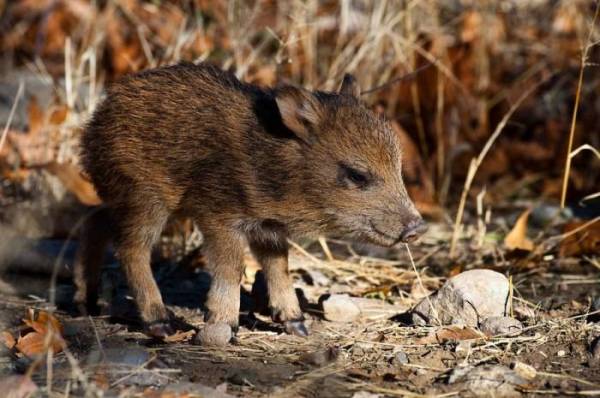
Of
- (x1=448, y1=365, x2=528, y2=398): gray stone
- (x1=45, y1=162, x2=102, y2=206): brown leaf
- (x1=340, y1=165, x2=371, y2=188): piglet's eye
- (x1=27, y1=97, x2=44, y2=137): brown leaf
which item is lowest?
(x1=448, y1=365, x2=528, y2=398): gray stone

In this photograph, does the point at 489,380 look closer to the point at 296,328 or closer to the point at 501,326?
the point at 501,326

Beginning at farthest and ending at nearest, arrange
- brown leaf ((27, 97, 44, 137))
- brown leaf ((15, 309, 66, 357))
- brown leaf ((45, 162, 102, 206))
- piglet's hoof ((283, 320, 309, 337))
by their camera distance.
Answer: brown leaf ((27, 97, 44, 137)), brown leaf ((45, 162, 102, 206)), piglet's hoof ((283, 320, 309, 337)), brown leaf ((15, 309, 66, 357))

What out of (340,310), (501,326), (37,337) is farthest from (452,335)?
(37,337)

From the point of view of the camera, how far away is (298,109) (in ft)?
17.1

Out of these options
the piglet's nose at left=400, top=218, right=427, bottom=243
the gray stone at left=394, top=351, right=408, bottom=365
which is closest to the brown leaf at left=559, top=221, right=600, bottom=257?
the piglet's nose at left=400, top=218, right=427, bottom=243

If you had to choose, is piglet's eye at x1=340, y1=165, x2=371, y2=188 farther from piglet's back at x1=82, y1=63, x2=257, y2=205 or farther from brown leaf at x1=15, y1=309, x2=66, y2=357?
brown leaf at x1=15, y1=309, x2=66, y2=357

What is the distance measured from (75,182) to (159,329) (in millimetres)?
2107

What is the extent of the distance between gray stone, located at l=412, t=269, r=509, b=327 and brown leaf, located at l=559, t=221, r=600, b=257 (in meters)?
1.46

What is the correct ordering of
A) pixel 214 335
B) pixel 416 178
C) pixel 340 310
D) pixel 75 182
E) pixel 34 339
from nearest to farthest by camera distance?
1. pixel 34 339
2. pixel 214 335
3. pixel 340 310
4. pixel 75 182
5. pixel 416 178

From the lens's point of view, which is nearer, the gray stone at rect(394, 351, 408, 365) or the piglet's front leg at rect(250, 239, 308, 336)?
the gray stone at rect(394, 351, 408, 365)

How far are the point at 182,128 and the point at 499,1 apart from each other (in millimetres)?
5429

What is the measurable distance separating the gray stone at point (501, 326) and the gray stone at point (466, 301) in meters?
0.08

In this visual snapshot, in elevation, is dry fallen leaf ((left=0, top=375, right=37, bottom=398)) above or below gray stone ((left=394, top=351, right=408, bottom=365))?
below

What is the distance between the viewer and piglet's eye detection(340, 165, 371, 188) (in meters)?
5.18
